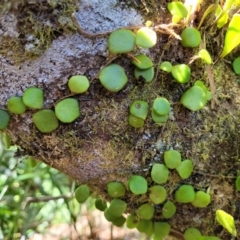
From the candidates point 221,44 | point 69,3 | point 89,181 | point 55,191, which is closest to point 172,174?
point 89,181

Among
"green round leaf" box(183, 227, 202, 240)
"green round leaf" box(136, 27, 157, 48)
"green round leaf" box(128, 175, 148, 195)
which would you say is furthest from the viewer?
"green round leaf" box(183, 227, 202, 240)

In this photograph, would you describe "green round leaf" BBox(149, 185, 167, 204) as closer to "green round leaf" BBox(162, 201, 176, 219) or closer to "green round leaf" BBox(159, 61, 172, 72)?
"green round leaf" BBox(162, 201, 176, 219)

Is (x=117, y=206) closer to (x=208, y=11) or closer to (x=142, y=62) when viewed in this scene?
(x=142, y=62)

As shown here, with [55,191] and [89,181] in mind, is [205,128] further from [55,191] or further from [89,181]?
[55,191]

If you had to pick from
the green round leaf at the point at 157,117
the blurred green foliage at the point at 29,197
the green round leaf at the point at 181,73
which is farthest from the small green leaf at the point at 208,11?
the blurred green foliage at the point at 29,197

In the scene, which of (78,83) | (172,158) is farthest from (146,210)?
(78,83)

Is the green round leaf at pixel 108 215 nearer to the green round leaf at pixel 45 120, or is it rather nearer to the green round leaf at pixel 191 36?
the green round leaf at pixel 45 120

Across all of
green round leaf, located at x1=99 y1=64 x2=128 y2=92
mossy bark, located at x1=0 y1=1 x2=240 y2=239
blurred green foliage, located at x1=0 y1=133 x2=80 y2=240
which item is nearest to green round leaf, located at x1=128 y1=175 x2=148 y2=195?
mossy bark, located at x1=0 y1=1 x2=240 y2=239
